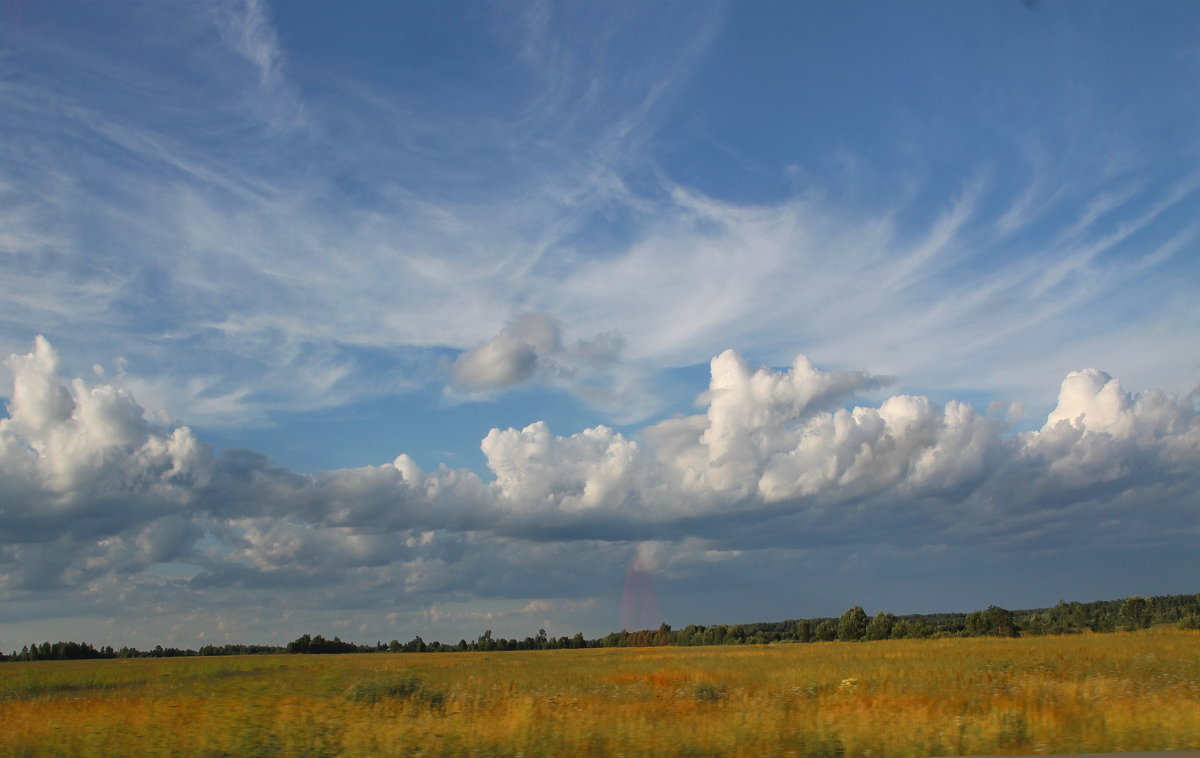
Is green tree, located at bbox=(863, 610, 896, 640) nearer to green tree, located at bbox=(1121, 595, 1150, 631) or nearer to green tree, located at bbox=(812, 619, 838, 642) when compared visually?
green tree, located at bbox=(812, 619, 838, 642)

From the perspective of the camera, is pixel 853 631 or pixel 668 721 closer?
pixel 668 721

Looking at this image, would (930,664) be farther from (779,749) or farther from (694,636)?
(694,636)

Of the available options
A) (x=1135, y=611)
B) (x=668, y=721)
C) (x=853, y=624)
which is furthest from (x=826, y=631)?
(x=668, y=721)

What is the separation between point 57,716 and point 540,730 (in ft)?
39.8

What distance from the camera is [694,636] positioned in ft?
551

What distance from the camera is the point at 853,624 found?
126 metres

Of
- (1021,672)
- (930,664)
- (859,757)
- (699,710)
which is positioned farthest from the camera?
(930,664)

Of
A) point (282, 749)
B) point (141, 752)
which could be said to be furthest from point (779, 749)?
point (141, 752)

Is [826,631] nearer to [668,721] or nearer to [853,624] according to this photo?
[853,624]

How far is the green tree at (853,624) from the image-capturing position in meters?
125

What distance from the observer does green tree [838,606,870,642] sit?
410ft

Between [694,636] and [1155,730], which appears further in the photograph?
[694,636]

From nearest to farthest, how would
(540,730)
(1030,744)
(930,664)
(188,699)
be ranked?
1. (1030,744)
2. (540,730)
3. (188,699)
4. (930,664)

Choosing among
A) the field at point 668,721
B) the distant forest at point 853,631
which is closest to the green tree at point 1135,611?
the distant forest at point 853,631
